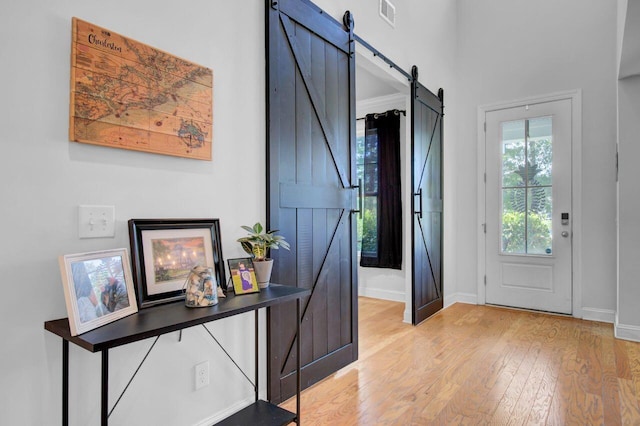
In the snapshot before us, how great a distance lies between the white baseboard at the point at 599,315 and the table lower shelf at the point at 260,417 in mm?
3544

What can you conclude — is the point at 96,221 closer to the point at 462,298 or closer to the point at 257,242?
the point at 257,242

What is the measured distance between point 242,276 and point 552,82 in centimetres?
411

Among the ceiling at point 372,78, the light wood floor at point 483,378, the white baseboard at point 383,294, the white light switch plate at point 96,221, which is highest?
the ceiling at point 372,78

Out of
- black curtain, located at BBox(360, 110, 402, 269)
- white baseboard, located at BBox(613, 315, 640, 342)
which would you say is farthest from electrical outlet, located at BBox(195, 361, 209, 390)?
white baseboard, located at BBox(613, 315, 640, 342)

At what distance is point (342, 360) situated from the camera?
8.87 feet

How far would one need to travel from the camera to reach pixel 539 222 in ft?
13.9

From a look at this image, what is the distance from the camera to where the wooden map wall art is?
1386 mm

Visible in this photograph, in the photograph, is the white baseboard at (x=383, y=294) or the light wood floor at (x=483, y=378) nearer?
the light wood floor at (x=483, y=378)

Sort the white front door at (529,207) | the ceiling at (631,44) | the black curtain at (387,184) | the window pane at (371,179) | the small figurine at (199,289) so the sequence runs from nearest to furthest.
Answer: the small figurine at (199,289) < the ceiling at (631,44) < the white front door at (529,207) < the black curtain at (387,184) < the window pane at (371,179)

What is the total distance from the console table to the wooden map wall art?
64cm

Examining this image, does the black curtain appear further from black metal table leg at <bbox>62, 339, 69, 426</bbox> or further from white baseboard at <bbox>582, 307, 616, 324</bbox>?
black metal table leg at <bbox>62, 339, 69, 426</bbox>

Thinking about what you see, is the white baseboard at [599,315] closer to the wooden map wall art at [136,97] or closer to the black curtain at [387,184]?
the black curtain at [387,184]

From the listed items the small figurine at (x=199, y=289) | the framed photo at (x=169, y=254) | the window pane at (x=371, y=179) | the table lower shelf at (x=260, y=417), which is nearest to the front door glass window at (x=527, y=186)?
the window pane at (x=371, y=179)

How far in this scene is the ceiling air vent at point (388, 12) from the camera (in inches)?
128
